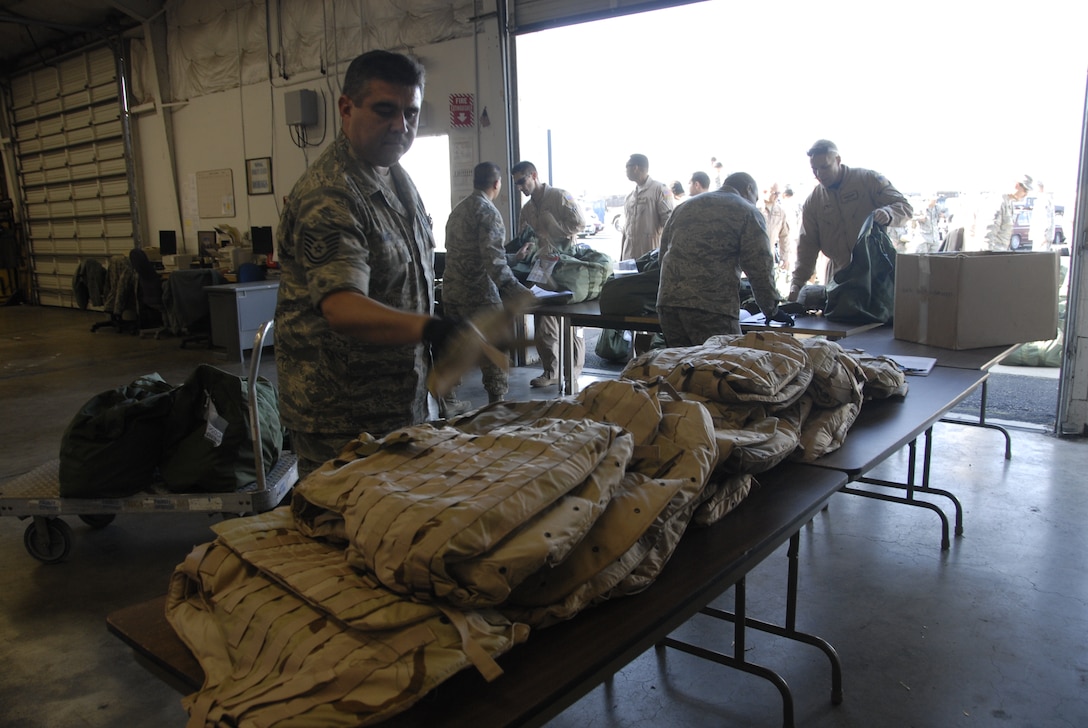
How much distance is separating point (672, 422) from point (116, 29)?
11957 millimetres

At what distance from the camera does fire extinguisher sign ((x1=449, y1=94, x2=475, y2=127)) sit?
690cm

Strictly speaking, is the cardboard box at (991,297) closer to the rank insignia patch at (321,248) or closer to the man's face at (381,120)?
the man's face at (381,120)

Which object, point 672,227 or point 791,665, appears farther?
point 672,227

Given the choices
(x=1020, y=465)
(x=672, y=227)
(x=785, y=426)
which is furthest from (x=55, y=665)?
(x=1020, y=465)

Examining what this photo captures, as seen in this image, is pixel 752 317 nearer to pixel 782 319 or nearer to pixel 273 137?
pixel 782 319

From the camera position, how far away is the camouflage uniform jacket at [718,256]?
3652mm

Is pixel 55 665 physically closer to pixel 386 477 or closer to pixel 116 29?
pixel 386 477

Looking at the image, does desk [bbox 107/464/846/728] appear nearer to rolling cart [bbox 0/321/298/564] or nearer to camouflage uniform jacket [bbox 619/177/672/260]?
rolling cart [bbox 0/321/298/564]

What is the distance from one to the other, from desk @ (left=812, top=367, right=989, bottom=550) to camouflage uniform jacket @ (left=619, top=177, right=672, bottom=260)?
405 centimetres

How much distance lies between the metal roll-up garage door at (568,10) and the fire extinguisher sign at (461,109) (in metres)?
0.74

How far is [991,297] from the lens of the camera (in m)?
3.17

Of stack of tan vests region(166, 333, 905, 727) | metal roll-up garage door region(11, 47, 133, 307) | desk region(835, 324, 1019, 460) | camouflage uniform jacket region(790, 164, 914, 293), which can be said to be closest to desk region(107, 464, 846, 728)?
stack of tan vests region(166, 333, 905, 727)

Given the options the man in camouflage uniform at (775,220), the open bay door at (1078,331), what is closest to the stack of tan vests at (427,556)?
the open bay door at (1078,331)

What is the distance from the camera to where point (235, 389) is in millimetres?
3066
